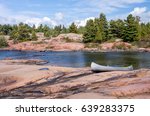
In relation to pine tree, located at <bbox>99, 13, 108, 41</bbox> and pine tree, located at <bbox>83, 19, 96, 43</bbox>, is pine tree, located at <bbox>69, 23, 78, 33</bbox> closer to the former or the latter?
pine tree, located at <bbox>99, 13, 108, 41</bbox>

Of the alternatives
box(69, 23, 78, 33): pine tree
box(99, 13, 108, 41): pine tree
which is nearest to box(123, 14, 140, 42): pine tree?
box(99, 13, 108, 41): pine tree

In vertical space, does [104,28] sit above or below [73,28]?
below

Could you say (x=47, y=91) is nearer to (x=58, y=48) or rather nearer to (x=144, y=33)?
(x=58, y=48)

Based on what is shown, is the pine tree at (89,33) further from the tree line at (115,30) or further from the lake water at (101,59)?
the lake water at (101,59)

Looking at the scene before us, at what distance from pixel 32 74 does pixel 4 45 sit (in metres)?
72.7

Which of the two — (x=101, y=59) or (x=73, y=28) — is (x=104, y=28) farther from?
(x=101, y=59)

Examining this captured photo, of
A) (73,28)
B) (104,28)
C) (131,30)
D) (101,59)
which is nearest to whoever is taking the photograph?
(101,59)

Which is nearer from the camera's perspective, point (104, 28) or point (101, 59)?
point (101, 59)

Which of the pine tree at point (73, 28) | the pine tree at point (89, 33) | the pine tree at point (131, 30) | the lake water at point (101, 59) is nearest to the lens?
the lake water at point (101, 59)

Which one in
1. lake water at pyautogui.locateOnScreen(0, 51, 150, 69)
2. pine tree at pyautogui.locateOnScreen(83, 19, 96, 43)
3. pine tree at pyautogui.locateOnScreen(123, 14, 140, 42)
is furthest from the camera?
pine tree at pyautogui.locateOnScreen(83, 19, 96, 43)

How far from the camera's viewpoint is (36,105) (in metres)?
8.56

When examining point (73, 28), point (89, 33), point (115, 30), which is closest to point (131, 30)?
point (115, 30)

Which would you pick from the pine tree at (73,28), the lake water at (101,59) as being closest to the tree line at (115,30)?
the pine tree at (73,28)

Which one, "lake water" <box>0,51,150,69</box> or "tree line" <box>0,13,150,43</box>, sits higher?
"tree line" <box>0,13,150,43</box>
